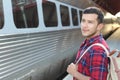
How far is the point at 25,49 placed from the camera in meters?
4.81

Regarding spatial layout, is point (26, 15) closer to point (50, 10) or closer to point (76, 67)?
point (50, 10)

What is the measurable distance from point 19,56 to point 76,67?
2363 mm

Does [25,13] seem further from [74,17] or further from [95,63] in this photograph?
[74,17]

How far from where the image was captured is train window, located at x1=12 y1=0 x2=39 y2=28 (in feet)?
14.7

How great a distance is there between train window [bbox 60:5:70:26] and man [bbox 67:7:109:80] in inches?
185

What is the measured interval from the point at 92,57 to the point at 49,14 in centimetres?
404

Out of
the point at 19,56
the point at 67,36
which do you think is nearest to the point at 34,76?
the point at 19,56

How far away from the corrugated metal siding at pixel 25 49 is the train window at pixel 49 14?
0.69ft

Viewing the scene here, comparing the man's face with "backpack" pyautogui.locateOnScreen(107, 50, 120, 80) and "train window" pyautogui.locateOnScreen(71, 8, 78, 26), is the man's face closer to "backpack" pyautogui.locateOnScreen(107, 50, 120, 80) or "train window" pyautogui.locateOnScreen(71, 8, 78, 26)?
"backpack" pyautogui.locateOnScreen(107, 50, 120, 80)

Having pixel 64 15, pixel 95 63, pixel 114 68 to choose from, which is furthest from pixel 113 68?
pixel 64 15

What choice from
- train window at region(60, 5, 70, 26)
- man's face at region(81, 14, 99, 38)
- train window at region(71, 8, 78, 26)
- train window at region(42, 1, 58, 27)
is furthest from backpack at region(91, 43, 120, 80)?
train window at region(71, 8, 78, 26)

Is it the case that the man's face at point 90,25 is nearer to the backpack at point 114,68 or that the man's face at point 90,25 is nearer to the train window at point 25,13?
the backpack at point 114,68

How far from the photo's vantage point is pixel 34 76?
17.9ft

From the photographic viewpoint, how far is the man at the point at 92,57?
2221 mm
